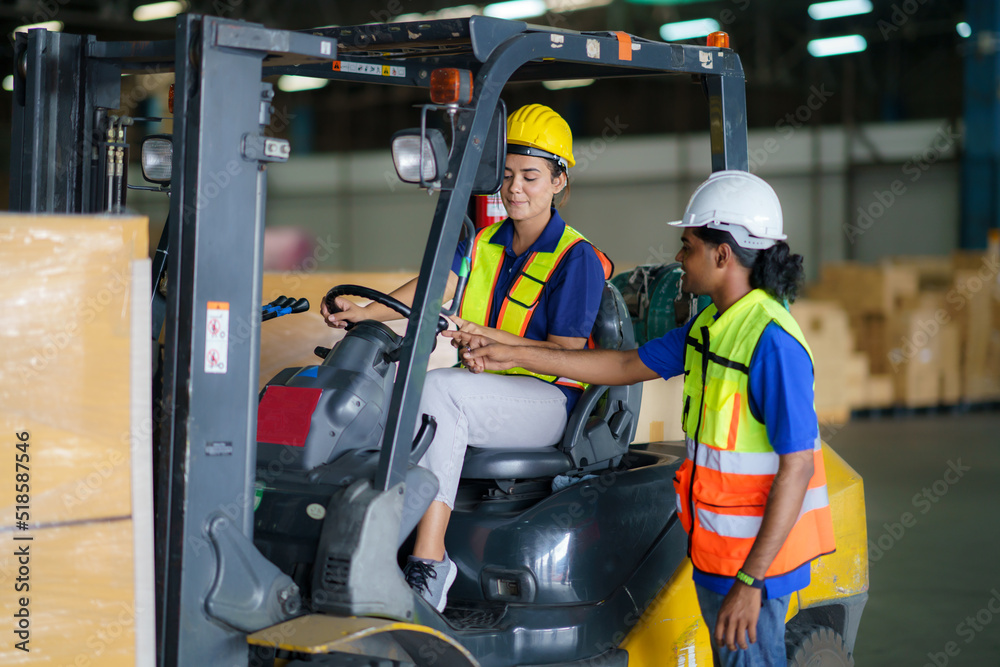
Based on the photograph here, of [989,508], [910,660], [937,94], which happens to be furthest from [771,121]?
[910,660]

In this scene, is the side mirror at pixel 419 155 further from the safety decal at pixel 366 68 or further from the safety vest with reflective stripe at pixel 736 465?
the safety decal at pixel 366 68

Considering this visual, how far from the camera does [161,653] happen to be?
227cm

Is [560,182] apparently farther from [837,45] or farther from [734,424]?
[837,45]

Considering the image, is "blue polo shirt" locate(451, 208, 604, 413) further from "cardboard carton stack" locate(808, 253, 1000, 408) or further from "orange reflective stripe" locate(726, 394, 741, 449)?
"cardboard carton stack" locate(808, 253, 1000, 408)

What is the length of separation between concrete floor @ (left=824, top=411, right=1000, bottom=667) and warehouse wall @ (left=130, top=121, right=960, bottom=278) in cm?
610

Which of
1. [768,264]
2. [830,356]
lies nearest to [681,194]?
[830,356]

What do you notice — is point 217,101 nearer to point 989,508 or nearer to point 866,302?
point 989,508

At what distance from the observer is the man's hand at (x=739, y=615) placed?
2.46 meters

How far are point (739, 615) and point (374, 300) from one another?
4.00ft

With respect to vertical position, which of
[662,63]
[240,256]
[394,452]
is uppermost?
[662,63]

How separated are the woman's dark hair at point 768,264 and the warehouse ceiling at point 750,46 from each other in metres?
13.2

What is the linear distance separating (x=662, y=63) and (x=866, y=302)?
1072 cm

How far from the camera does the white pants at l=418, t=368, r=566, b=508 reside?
2.81 metres

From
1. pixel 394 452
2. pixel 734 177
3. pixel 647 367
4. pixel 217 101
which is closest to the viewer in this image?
pixel 217 101
